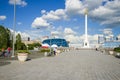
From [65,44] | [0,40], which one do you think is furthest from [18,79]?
[65,44]

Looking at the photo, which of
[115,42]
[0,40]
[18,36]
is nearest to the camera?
[0,40]

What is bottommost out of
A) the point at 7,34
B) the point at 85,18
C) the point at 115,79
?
the point at 115,79

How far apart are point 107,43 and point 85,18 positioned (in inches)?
2122

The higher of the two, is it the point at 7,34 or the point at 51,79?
the point at 7,34

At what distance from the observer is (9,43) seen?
8900 centimetres

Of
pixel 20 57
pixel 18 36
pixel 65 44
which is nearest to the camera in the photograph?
pixel 20 57

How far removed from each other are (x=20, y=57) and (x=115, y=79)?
16.0 meters

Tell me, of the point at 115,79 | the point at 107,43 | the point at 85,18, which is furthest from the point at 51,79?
the point at 107,43

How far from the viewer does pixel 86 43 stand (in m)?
130

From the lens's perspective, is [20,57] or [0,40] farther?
[0,40]

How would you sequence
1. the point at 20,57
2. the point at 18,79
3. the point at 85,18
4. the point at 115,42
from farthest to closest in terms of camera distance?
1. the point at 115,42
2. the point at 85,18
3. the point at 20,57
4. the point at 18,79

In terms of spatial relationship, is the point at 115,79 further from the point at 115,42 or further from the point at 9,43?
the point at 115,42

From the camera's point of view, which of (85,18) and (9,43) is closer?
(9,43)

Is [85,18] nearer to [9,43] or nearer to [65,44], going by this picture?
[9,43]
